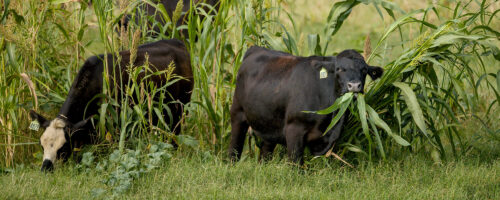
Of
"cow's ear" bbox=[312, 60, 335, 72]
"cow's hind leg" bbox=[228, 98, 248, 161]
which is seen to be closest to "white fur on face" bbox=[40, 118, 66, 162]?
"cow's hind leg" bbox=[228, 98, 248, 161]

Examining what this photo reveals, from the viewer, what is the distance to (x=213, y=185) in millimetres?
5145

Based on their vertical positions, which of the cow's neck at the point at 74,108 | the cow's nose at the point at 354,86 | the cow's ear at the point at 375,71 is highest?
the cow's ear at the point at 375,71

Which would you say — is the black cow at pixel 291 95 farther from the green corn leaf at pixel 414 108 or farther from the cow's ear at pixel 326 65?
the green corn leaf at pixel 414 108

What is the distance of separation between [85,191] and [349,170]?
2.32 meters

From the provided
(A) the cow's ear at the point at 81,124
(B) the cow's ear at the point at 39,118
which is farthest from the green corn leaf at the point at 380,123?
(B) the cow's ear at the point at 39,118

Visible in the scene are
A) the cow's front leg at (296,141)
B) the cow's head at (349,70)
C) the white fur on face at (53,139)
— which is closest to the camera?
the cow's head at (349,70)

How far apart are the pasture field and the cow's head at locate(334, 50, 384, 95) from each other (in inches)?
7.7

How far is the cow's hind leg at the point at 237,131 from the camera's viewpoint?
20.6ft

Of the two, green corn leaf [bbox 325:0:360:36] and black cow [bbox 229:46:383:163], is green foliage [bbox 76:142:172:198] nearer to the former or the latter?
black cow [bbox 229:46:383:163]

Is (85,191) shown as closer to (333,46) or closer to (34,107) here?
(34,107)

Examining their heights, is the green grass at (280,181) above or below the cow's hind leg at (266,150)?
below

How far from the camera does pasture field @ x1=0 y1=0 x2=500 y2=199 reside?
526 centimetres

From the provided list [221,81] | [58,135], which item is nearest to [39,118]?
[58,135]

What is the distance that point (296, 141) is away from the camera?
5.64 metres
